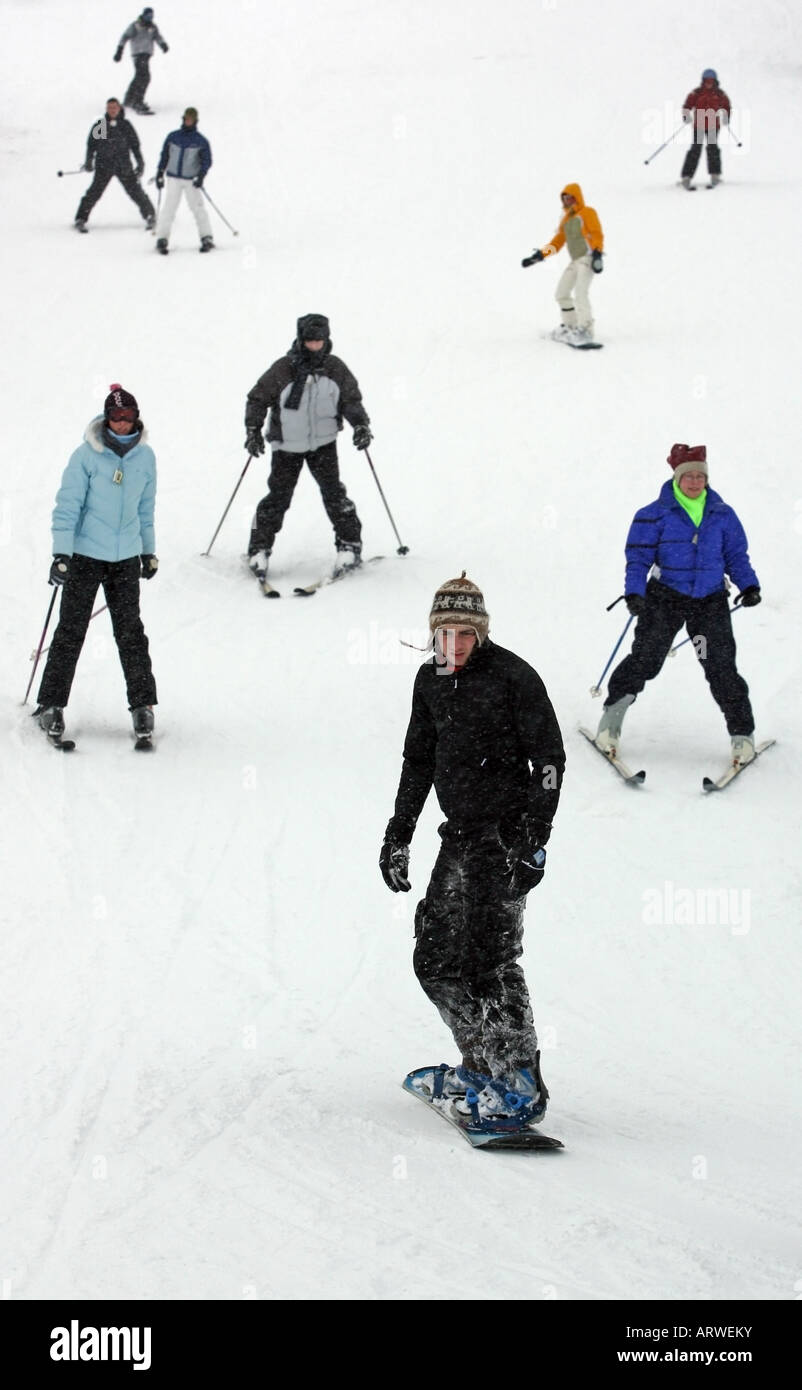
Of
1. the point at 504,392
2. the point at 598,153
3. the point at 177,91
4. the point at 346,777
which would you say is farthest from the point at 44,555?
the point at 177,91

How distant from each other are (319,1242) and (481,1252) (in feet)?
1.38

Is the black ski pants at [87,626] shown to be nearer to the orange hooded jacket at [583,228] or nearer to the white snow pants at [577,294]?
the orange hooded jacket at [583,228]

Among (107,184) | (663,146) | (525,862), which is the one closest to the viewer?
(525,862)

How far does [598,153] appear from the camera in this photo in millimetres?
25188

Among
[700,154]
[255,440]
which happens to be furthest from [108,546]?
[700,154]

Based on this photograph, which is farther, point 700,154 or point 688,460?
point 700,154

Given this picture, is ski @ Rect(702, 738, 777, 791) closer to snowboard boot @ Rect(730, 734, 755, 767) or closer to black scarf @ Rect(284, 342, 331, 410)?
snowboard boot @ Rect(730, 734, 755, 767)

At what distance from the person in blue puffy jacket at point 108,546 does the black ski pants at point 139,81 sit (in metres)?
20.8

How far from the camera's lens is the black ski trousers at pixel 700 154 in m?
22.4

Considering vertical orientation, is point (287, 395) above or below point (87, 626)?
above

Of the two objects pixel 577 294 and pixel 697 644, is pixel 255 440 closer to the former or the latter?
pixel 697 644

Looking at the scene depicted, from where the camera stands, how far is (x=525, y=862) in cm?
481

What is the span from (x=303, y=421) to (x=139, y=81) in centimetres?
1903
